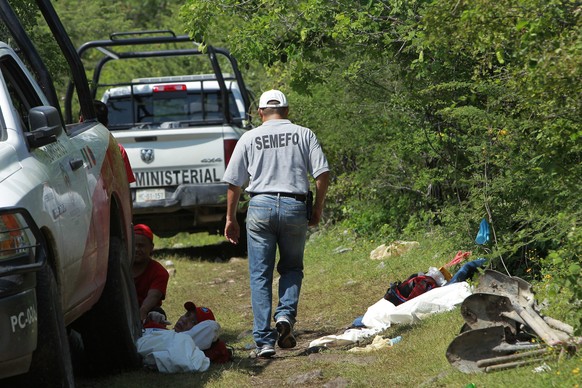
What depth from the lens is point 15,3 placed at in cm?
999

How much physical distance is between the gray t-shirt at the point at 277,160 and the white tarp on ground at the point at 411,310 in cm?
113

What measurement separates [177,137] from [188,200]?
0.78 meters

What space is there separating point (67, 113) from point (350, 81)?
125 inches

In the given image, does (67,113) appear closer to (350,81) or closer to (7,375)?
(350,81)

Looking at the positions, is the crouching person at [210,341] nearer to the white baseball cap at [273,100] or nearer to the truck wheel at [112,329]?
the truck wheel at [112,329]

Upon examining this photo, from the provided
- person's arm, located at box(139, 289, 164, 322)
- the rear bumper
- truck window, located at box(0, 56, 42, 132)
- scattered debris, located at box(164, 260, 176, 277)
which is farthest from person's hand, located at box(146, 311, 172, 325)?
the rear bumper

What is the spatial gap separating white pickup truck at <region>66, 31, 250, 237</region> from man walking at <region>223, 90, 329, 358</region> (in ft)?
18.3

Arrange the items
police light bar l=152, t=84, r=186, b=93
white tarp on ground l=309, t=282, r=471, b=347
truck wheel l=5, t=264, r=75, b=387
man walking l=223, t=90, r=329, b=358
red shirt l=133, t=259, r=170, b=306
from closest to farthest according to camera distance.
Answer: truck wheel l=5, t=264, r=75, b=387 → man walking l=223, t=90, r=329, b=358 → white tarp on ground l=309, t=282, r=471, b=347 → red shirt l=133, t=259, r=170, b=306 → police light bar l=152, t=84, r=186, b=93

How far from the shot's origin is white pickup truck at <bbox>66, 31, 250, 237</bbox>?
13.5 metres

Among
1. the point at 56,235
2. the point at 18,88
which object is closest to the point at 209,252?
the point at 18,88

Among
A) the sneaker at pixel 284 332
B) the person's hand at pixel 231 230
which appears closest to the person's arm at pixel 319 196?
the person's hand at pixel 231 230

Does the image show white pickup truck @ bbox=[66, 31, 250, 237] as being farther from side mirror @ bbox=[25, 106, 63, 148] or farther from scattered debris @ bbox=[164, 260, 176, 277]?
side mirror @ bbox=[25, 106, 63, 148]

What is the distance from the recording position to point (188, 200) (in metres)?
13.5

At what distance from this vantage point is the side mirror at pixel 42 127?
18.3 feet
